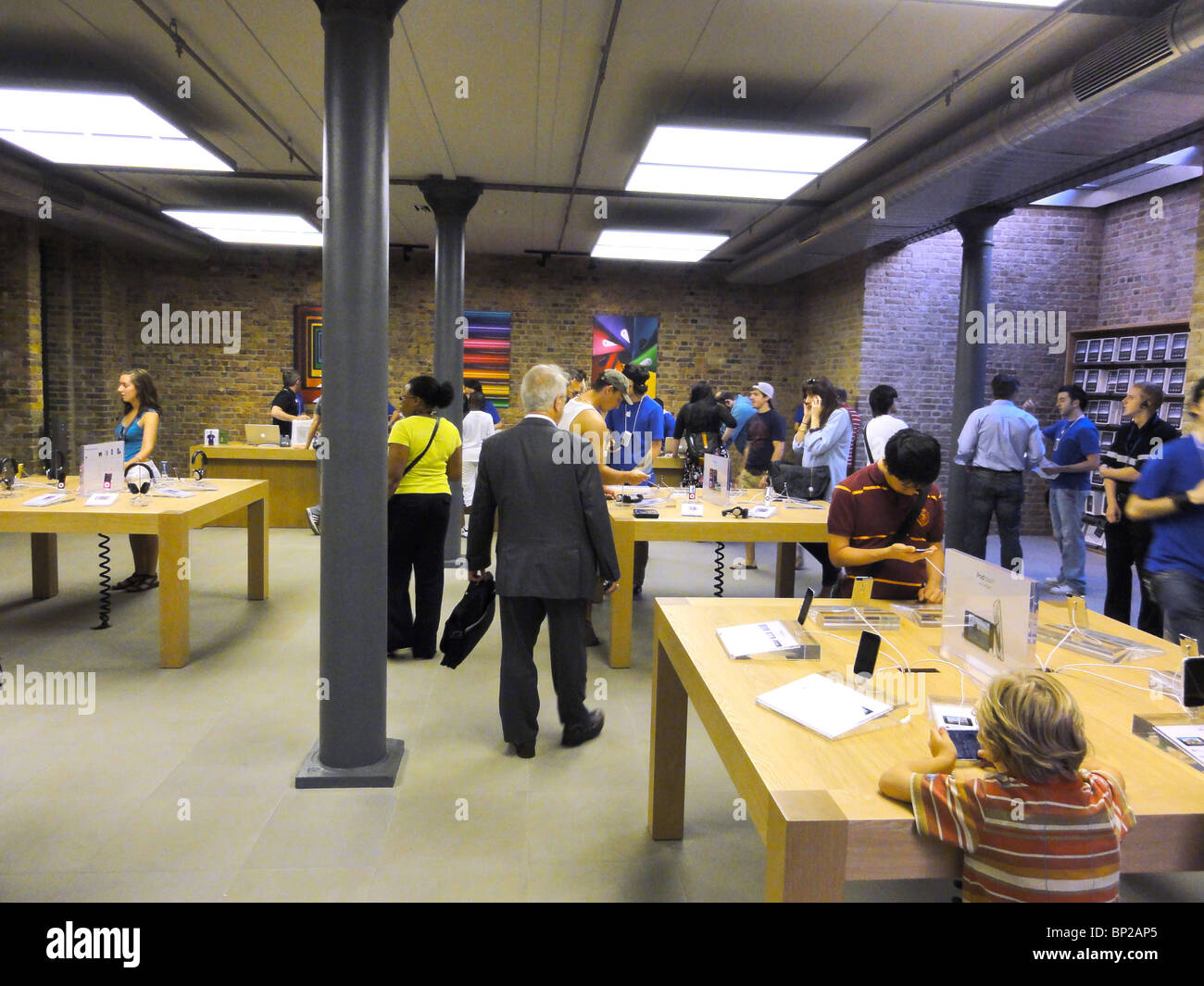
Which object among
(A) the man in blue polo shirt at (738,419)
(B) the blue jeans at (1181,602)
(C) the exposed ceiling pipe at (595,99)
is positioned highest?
(C) the exposed ceiling pipe at (595,99)

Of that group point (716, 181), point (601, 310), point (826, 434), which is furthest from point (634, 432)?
point (601, 310)

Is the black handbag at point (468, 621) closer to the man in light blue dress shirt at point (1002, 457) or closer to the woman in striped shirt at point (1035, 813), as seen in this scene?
the woman in striped shirt at point (1035, 813)

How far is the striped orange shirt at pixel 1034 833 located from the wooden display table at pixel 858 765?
0.19 ft

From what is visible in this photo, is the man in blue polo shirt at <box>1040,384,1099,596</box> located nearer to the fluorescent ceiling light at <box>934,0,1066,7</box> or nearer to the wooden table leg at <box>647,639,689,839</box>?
the fluorescent ceiling light at <box>934,0,1066,7</box>

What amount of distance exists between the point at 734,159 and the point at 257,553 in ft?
14.7

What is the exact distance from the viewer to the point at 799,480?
6.29 m

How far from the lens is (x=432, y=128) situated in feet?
20.0

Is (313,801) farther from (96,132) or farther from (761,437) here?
(761,437)

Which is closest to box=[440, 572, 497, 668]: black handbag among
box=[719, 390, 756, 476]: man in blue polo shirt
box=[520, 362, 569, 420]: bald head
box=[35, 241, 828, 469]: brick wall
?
box=[520, 362, 569, 420]: bald head

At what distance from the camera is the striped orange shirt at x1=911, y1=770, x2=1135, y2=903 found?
4.75 ft

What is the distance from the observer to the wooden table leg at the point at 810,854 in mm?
1461

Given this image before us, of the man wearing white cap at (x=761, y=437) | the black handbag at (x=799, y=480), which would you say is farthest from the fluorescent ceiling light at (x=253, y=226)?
the black handbag at (x=799, y=480)

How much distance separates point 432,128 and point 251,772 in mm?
4793
